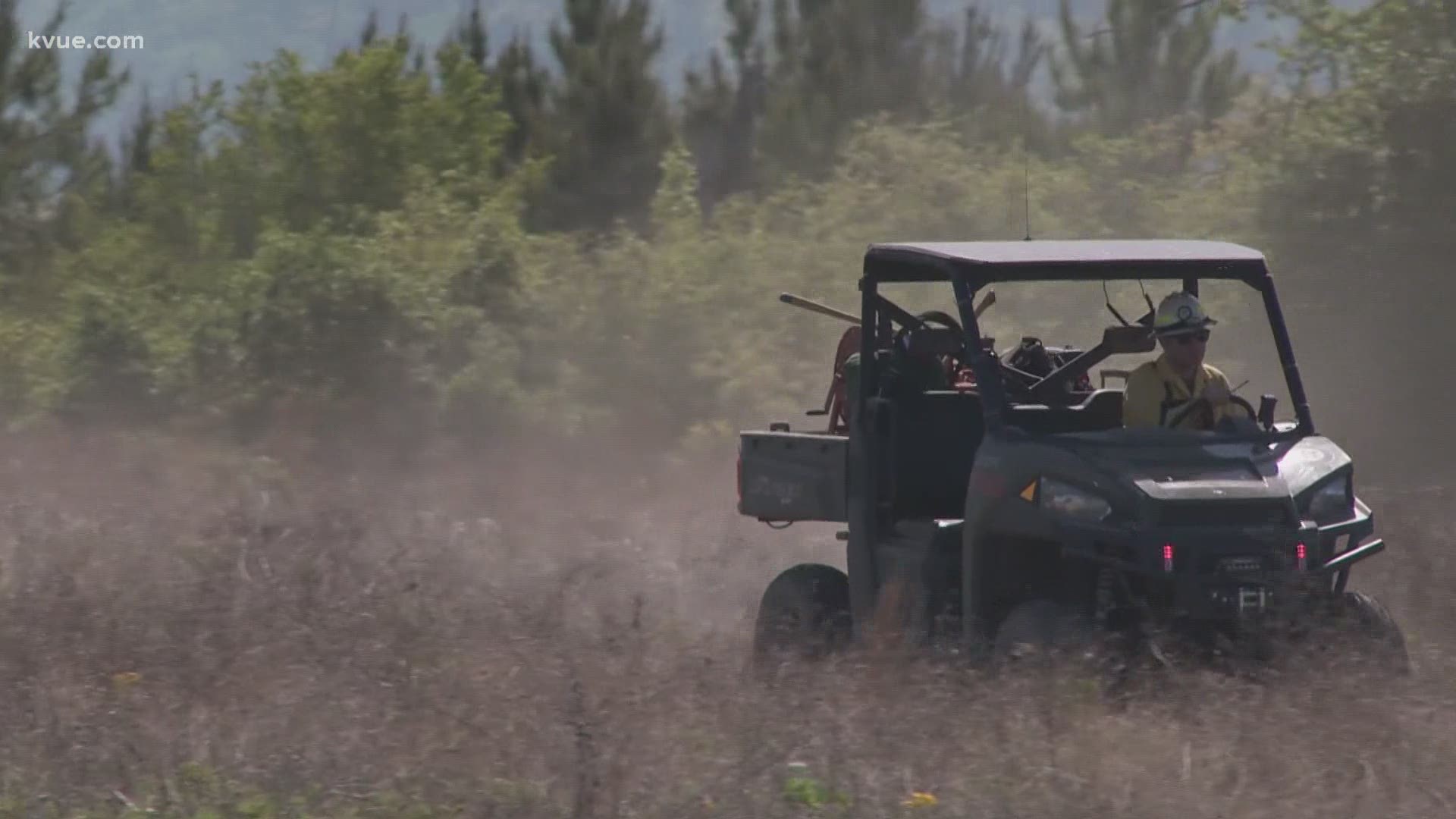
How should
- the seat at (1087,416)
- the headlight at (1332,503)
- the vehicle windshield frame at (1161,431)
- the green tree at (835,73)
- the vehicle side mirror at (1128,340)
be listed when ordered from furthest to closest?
the green tree at (835,73) < the vehicle side mirror at (1128,340) < the seat at (1087,416) < the vehicle windshield frame at (1161,431) < the headlight at (1332,503)

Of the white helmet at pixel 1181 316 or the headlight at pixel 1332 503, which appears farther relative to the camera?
the white helmet at pixel 1181 316

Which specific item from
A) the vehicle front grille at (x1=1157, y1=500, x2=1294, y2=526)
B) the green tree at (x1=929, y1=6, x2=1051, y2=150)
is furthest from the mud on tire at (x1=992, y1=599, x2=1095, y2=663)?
the green tree at (x1=929, y1=6, x2=1051, y2=150)

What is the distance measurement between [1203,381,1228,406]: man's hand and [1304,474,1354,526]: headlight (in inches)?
22.9

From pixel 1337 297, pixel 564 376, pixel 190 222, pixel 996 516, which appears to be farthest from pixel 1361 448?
pixel 190 222

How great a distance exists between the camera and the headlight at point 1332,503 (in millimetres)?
7516

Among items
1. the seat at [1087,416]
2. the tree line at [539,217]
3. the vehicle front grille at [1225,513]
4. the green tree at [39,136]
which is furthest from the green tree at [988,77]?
the vehicle front grille at [1225,513]

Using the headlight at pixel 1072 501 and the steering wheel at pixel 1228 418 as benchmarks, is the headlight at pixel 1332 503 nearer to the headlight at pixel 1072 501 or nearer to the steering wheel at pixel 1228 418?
the steering wheel at pixel 1228 418

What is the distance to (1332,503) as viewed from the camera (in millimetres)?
7598

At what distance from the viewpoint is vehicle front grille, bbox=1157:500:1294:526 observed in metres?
7.23

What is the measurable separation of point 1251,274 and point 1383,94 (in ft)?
39.4

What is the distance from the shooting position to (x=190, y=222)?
29.0m

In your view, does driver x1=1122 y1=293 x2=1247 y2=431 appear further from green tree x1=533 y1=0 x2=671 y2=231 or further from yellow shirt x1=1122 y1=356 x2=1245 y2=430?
green tree x1=533 y1=0 x2=671 y2=231

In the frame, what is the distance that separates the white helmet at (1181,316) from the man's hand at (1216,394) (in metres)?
0.22

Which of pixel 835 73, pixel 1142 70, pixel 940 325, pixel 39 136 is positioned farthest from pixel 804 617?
pixel 1142 70
